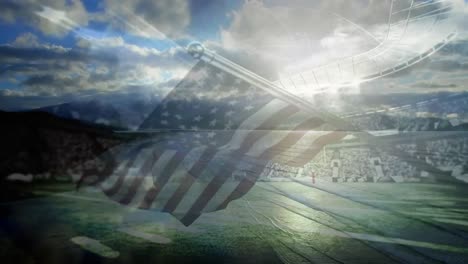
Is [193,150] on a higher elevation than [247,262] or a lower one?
higher

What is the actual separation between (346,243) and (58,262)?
276 centimetres

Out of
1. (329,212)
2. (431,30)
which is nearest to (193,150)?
(329,212)

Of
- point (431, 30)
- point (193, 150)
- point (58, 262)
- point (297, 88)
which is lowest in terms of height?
point (58, 262)

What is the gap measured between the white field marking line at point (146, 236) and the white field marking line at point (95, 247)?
0.39 meters

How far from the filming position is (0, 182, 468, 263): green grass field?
300 centimetres

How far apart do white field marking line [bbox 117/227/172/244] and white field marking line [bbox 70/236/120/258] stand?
0.39 metres

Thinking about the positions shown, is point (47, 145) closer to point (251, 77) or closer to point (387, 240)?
point (251, 77)

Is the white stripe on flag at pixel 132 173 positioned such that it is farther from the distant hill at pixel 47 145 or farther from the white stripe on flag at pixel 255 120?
the white stripe on flag at pixel 255 120

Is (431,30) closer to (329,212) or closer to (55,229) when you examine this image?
(329,212)

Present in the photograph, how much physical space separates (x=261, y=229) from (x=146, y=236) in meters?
1.32

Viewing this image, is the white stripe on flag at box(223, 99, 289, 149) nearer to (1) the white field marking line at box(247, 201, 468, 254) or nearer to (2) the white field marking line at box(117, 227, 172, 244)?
(1) the white field marking line at box(247, 201, 468, 254)

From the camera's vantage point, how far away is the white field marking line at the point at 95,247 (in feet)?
9.90

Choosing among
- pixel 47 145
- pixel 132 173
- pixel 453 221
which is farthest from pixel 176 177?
pixel 453 221

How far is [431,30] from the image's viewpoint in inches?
159
